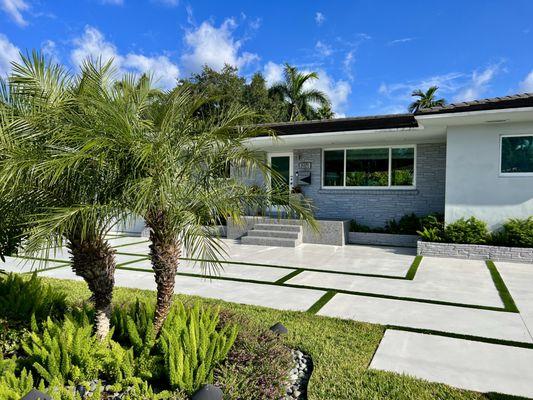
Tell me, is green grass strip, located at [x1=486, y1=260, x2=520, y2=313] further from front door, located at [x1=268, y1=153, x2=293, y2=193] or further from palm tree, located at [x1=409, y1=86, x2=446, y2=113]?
palm tree, located at [x1=409, y1=86, x2=446, y2=113]

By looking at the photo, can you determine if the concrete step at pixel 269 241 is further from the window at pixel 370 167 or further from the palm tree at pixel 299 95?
the palm tree at pixel 299 95

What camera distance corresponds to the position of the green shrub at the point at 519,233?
8.49 m

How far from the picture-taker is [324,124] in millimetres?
11914

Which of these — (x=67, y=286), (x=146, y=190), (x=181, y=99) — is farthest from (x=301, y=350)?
(x=67, y=286)

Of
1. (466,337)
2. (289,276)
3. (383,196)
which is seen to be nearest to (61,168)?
(466,337)

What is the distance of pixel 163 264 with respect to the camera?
11.3 feet

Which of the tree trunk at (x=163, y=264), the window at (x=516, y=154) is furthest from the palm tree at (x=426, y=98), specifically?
the tree trunk at (x=163, y=264)

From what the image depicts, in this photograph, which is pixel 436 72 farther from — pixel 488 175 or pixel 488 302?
pixel 488 302

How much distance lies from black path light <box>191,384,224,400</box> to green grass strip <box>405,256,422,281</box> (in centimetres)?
534

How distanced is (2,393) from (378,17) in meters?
14.2

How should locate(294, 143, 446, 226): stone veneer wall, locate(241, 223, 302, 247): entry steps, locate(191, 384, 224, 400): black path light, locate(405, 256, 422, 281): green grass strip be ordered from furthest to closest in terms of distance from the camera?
locate(294, 143, 446, 226): stone veneer wall
locate(241, 223, 302, 247): entry steps
locate(405, 256, 422, 281): green grass strip
locate(191, 384, 224, 400): black path light

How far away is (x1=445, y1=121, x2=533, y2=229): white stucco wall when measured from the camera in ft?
29.4

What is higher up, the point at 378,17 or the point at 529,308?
the point at 378,17

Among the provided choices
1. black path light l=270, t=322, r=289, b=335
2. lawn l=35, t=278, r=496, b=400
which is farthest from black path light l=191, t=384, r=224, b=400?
black path light l=270, t=322, r=289, b=335
